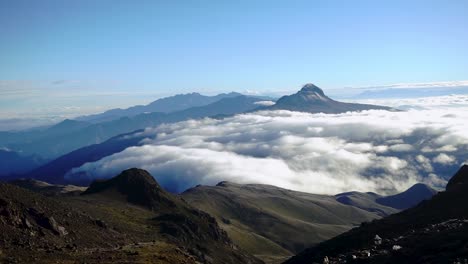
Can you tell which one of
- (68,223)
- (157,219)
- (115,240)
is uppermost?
(68,223)

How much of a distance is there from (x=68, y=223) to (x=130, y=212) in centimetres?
10077

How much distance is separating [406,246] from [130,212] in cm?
15669

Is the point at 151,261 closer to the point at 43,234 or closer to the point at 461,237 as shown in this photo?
the point at 43,234

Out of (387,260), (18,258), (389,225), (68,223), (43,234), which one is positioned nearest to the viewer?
(387,260)

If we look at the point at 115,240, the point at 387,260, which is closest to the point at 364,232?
the point at 387,260

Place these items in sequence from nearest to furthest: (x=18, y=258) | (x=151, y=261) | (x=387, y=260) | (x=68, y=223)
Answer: (x=387, y=260) → (x=18, y=258) → (x=151, y=261) → (x=68, y=223)

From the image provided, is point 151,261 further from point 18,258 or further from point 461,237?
point 461,237

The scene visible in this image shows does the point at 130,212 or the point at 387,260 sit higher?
the point at 387,260

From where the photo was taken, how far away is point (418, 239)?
186ft

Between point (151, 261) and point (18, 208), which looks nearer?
point (151, 261)

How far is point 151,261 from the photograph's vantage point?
69.4m

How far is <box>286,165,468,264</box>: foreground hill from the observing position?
48.1 metres

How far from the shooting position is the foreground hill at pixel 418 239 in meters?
48.1

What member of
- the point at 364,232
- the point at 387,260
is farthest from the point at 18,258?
the point at 364,232
